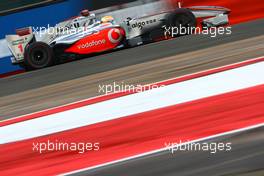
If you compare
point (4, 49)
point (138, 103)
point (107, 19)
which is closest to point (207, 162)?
point (138, 103)

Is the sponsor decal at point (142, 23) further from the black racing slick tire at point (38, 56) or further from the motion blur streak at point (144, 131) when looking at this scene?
the motion blur streak at point (144, 131)

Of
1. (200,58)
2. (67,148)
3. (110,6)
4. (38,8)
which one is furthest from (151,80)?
(38,8)

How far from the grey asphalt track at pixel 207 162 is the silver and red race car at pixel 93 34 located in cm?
703

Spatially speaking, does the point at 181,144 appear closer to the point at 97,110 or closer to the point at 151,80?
the point at 97,110

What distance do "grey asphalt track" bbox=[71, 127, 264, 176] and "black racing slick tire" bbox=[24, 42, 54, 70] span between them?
7566 mm

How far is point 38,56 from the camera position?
11.0m

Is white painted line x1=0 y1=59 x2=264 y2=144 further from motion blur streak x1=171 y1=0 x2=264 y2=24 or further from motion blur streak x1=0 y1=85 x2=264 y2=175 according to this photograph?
motion blur streak x1=171 y1=0 x2=264 y2=24

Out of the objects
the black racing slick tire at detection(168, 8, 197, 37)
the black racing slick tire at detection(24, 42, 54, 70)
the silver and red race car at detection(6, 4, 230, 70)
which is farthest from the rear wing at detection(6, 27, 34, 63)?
the black racing slick tire at detection(168, 8, 197, 37)

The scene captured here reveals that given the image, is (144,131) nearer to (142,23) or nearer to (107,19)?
(142,23)

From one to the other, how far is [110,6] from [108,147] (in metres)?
8.01

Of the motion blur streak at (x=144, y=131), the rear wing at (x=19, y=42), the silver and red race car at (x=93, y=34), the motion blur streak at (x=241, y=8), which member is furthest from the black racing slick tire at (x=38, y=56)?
the motion blur streak at (x=144, y=131)

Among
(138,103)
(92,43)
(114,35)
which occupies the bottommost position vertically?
(92,43)

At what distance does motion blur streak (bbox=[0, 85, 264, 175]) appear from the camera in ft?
12.8

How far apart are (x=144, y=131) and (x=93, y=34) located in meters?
6.60
